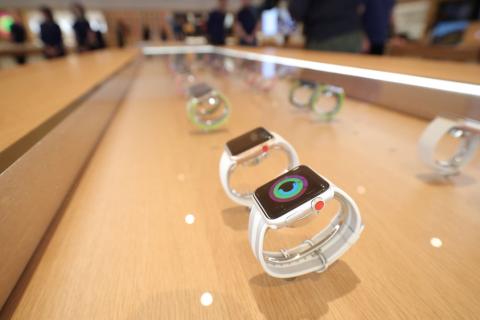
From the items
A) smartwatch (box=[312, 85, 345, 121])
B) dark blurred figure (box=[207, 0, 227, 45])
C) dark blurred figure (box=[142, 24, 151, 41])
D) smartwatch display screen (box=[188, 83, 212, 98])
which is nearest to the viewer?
smartwatch display screen (box=[188, 83, 212, 98])

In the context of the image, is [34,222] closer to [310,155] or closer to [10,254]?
[10,254]

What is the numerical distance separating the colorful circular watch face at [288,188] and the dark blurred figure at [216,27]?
5.68 m

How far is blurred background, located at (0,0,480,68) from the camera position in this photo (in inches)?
88.3

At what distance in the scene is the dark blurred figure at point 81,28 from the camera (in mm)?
5988

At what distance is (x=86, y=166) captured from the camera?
1137 mm

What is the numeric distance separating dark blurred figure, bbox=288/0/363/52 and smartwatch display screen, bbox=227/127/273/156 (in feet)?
5.98

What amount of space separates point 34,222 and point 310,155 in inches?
36.0

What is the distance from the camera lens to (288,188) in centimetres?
46

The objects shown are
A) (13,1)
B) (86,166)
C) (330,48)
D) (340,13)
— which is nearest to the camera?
(86,166)

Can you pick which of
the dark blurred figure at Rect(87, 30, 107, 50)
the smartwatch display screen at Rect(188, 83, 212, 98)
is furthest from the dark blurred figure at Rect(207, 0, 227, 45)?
the smartwatch display screen at Rect(188, 83, 212, 98)

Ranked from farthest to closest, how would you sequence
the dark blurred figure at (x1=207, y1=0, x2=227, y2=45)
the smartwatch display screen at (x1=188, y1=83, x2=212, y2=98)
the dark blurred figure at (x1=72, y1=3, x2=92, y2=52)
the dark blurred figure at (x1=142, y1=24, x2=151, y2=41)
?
the dark blurred figure at (x1=142, y1=24, x2=151, y2=41) → the dark blurred figure at (x1=72, y1=3, x2=92, y2=52) → the dark blurred figure at (x1=207, y1=0, x2=227, y2=45) → the smartwatch display screen at (x1=188, y1=83, x2=212, y2=98)

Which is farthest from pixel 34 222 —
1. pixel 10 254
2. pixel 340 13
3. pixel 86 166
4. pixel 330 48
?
pixel 330 48

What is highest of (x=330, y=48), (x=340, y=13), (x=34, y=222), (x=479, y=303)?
(x=340, y=13)

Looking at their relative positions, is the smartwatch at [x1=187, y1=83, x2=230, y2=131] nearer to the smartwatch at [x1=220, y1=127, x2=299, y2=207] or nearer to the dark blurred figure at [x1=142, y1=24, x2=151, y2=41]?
the smartwatch at [x1=220, y1=127, x2=299, y2=207]
